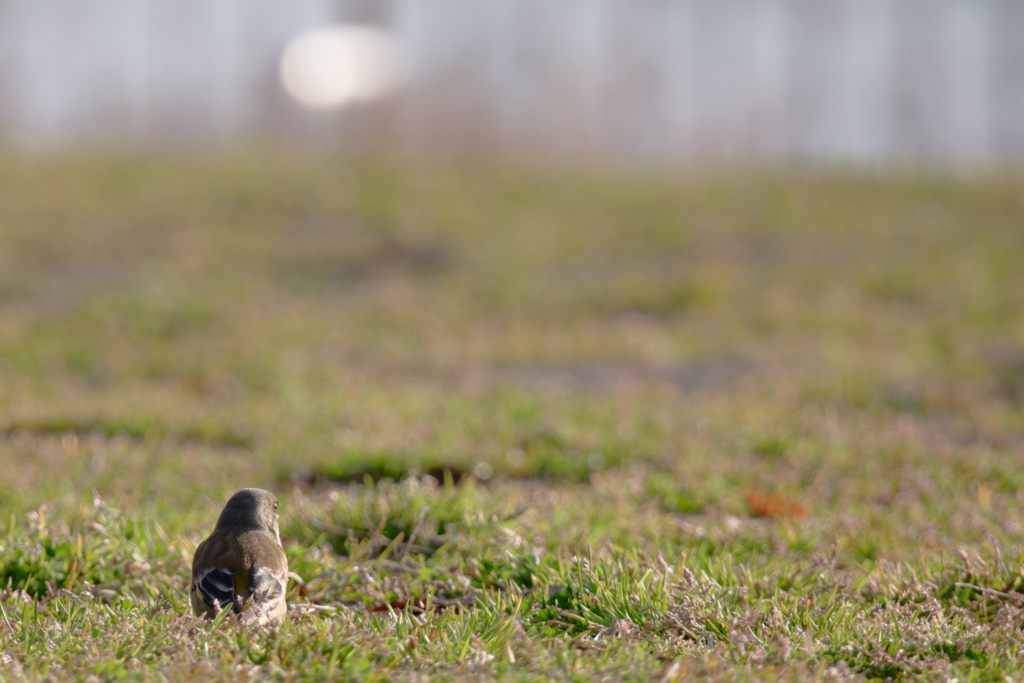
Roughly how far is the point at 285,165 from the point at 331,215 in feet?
10.2

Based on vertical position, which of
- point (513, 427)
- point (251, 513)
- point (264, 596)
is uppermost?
point (251, 513)

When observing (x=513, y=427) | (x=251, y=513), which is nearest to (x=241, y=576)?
(x=251, y=513)

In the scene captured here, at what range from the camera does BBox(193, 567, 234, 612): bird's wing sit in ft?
11.9

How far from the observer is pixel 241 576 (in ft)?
12.0

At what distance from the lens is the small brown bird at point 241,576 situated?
142 inches

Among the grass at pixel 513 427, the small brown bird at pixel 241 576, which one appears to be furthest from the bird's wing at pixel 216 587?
the grass at pixel 513 427

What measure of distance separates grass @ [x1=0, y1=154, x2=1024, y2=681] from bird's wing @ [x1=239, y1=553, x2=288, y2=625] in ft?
0.34

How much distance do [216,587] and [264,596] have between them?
186mm

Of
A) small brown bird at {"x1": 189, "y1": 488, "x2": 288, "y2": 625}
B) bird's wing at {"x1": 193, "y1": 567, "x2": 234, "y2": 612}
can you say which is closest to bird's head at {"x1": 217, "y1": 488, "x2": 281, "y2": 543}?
small brown bird at {"x1": 189, "y1": 488, "x2": 288, "y2": 625}

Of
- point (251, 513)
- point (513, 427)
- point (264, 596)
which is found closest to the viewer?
point (264, 596)

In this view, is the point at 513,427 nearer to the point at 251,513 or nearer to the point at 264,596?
the point at 251,513

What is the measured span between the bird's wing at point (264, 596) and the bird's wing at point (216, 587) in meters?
0.08

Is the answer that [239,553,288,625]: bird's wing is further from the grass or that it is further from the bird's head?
the bird's head

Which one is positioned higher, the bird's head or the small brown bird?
the bird's head
